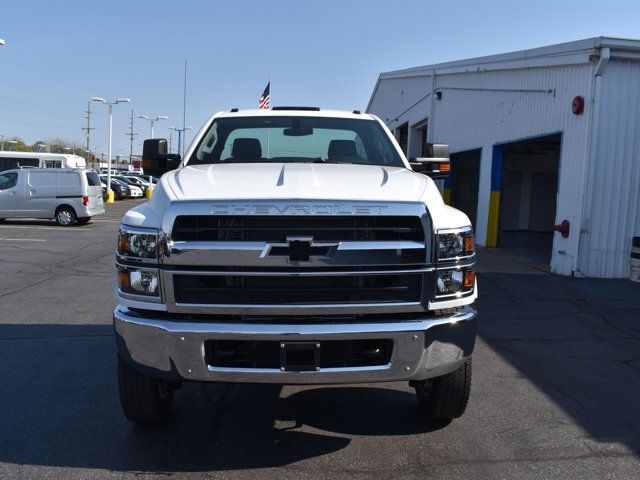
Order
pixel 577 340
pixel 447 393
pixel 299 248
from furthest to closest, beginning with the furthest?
pixel 577 340, pixel 447 393, pixel 299 248

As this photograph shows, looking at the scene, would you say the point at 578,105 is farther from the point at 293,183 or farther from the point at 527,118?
the point at 293,183

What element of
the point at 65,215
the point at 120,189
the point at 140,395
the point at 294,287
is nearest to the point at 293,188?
the point at 294,287

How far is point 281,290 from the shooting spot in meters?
3.16

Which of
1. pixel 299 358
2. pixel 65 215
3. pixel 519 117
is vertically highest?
pixel 519 117

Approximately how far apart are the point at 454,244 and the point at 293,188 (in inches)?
36.6

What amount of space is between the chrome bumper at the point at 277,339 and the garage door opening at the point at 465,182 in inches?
594

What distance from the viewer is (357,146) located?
502 cm

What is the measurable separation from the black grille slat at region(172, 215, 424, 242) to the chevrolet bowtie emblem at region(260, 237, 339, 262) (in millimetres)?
49

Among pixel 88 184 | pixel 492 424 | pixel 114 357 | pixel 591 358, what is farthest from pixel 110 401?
pixel 88 184

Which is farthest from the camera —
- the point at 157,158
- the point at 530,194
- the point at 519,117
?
the point at 530,194

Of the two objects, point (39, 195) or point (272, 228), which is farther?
point (39, 195)

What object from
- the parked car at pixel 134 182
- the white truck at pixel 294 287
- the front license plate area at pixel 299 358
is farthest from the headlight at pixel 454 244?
the parked car at pixel 134 182

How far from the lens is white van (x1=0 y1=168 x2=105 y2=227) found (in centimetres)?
1978

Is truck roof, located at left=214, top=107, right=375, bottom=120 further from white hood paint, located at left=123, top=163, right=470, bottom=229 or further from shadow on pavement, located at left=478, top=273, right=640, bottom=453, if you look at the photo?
shadow on pavement, located at left=478, top=273, right=640, bottom=453
